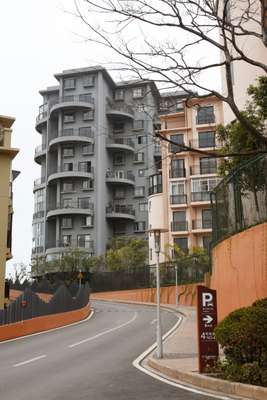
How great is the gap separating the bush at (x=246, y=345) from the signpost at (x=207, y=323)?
0.93 m

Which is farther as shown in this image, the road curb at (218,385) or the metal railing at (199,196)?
the metal railing at (199,196)

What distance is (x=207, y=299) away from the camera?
1209cm

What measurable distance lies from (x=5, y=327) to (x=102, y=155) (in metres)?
60.3

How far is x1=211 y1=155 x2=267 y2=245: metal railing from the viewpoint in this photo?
15.5 metres

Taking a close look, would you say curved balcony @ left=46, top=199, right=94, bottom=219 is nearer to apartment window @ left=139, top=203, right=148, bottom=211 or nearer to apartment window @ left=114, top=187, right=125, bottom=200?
apartment window @ left=114, top=187, right=125, bottom=200

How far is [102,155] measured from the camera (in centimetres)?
8288

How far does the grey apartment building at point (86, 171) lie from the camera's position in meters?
79.9

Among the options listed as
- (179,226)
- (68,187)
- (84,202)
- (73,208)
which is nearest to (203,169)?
(179,226)

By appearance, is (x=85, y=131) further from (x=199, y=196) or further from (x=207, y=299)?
(x=207, y=299)

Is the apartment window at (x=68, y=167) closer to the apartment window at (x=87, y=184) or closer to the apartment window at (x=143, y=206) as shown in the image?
the apartment window at (x=87, y=184)

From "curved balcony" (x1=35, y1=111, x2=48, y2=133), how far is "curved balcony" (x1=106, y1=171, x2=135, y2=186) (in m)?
13.1

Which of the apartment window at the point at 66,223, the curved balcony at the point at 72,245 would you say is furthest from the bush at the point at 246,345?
the apartment window at the point at 66,223

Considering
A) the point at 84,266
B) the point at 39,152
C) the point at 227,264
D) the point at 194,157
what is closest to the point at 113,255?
the point at 84,266

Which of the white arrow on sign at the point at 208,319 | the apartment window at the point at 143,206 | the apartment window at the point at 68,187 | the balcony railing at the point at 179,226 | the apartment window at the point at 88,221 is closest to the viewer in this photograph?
the white arrow on sign at the point at 208,319
